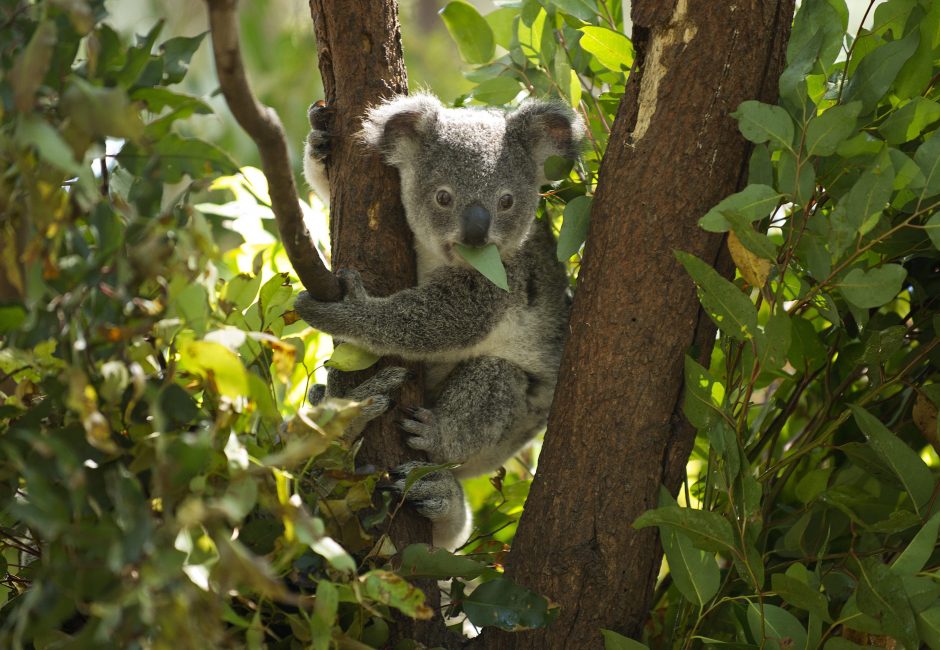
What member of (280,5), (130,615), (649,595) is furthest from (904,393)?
(280,5)

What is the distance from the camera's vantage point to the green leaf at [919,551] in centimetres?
181

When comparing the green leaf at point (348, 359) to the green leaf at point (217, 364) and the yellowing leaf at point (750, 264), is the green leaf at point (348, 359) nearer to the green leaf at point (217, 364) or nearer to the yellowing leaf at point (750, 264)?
the green leaf at point (217, 364)

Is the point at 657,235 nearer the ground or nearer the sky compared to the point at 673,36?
nearer the ground

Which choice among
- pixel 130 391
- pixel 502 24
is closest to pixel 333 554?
pixel 130 391

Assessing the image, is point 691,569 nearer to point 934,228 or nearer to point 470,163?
point 934,228

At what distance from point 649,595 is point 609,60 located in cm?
140

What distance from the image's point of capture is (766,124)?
6.41 feet

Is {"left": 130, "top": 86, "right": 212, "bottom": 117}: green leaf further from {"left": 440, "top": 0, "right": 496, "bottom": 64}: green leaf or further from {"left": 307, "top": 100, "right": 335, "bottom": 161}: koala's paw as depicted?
{"left": 440, "top": 0, "right": 496, "bottom": 64}: green leaf

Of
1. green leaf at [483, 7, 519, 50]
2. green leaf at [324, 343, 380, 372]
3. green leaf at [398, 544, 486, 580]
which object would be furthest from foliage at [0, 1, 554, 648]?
green leaf at [483, 7, 519, 50]

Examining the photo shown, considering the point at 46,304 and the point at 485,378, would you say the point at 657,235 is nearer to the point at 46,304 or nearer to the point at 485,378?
the point at 485,378

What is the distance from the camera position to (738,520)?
1949 millimetres

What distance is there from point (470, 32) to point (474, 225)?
61cm

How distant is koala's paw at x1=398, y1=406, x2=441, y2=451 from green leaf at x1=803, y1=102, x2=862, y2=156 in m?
1.22

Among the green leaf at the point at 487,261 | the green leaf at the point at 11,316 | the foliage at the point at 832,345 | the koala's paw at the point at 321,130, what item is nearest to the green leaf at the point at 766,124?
the foliage at the point at 832,345
